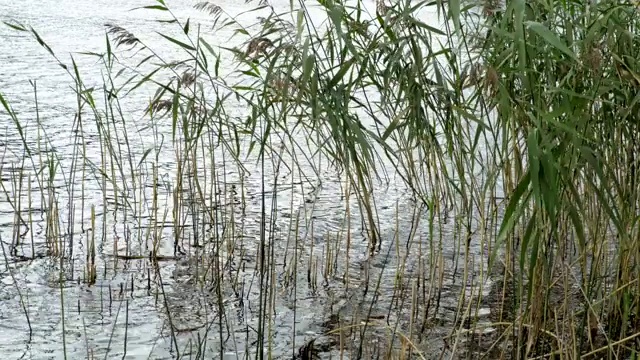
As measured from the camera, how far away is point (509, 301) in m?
3.80

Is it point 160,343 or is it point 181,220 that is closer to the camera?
point 160,343

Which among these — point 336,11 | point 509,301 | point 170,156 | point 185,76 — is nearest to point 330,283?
point 509,301

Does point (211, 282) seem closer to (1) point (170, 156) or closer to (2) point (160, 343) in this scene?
(2) point (160, 343)

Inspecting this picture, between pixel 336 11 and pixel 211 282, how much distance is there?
152 cm

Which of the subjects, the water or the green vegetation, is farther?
the water

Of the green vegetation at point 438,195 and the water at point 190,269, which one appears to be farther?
the water at point 190,269

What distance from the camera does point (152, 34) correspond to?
11.6 metres

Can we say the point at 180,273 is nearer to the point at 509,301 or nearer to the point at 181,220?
the point at 181,220

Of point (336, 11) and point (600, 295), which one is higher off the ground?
point (336, 11)

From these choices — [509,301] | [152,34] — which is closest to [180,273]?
[509,301]

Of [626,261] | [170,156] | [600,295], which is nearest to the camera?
[626,261]

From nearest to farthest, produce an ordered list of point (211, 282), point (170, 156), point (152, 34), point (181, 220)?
point (211, 282) < point (181, 220) < point (170, 156) < point (152, 34)

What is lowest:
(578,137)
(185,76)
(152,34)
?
(578,137)

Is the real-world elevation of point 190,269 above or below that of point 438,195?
below
